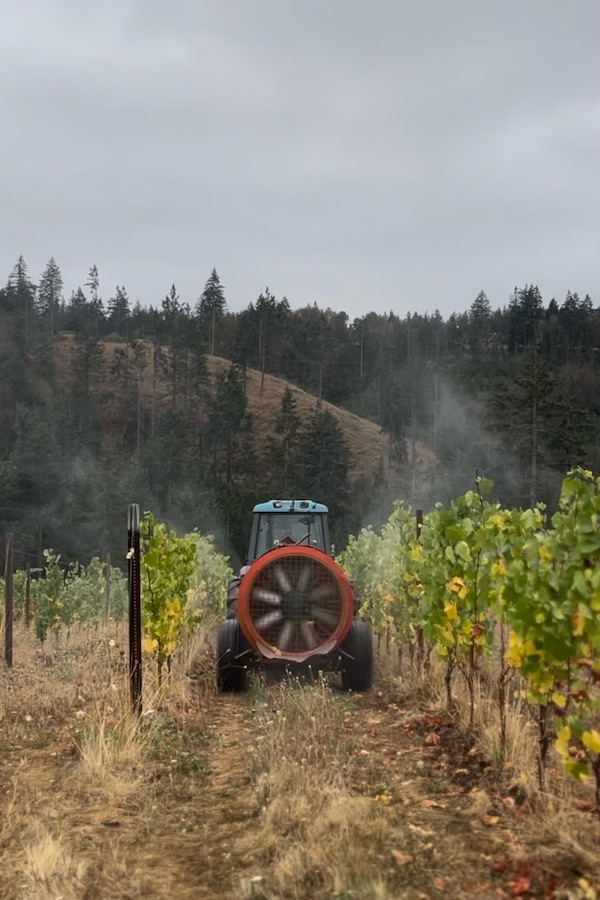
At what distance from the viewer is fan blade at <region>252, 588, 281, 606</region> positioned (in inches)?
295

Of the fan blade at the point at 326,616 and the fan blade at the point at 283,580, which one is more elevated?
the fan blade at the point at 283,580

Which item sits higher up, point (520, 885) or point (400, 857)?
point (520, 885)

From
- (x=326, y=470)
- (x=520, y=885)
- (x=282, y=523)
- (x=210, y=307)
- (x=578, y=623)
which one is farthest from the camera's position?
(x=210, y=307)

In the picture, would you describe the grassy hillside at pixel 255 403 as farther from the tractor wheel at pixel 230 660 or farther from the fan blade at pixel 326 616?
the fan blade at pixel 326 616

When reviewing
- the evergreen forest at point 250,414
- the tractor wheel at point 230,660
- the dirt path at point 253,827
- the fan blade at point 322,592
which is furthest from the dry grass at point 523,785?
the evergreen forest at point 250,414

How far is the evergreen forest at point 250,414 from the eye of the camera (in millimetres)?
39281

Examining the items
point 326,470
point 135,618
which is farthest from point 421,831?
point 326,470

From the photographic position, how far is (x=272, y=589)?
296 inches

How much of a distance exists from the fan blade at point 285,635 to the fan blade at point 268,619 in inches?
4.3

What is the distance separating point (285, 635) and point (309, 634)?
0.78 feet

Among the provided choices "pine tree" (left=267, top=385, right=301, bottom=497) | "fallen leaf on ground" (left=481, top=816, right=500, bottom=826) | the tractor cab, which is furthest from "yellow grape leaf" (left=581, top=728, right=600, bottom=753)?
"pine tree" (left=267, top=385, right=301, bottom=497)

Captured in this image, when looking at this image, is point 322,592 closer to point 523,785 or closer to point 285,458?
point 523,785

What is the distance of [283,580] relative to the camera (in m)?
7.49

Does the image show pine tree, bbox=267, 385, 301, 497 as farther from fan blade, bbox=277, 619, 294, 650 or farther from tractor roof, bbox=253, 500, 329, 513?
fan blade, bbox=277, 619, 294, 650
